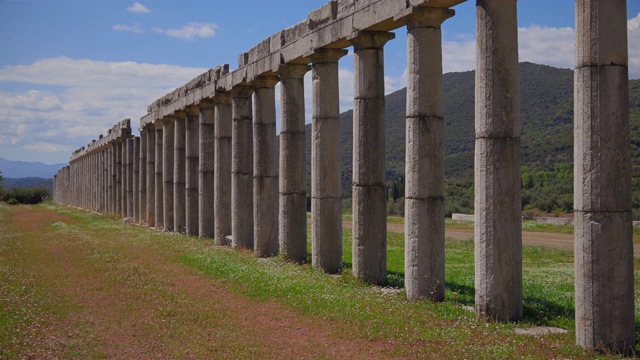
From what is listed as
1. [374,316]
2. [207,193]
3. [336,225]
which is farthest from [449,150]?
[374,316]

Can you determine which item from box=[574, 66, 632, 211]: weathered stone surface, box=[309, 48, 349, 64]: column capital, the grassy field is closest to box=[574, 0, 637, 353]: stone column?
box=[574, 66, 632, 211]: weathered stone surface

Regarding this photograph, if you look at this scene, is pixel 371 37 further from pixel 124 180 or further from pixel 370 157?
pixel 124 180

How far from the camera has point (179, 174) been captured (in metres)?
34.5

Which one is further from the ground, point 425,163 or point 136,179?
point 136,179

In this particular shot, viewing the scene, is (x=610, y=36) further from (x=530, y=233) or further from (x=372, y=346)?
(x=530, y=233)

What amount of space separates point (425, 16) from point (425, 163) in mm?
2895

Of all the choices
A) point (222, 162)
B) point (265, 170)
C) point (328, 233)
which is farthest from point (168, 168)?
point (328, 233)

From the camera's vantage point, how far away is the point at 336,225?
18.8 metres

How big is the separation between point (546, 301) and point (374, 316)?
3.59 m

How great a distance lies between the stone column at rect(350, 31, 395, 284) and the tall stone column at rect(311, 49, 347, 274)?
2119mm

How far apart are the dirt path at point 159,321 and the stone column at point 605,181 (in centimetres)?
311

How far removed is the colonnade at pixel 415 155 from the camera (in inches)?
401

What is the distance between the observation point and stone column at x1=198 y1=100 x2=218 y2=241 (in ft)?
97.5

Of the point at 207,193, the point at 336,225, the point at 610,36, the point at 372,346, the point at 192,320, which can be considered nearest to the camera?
the point at 610,36
